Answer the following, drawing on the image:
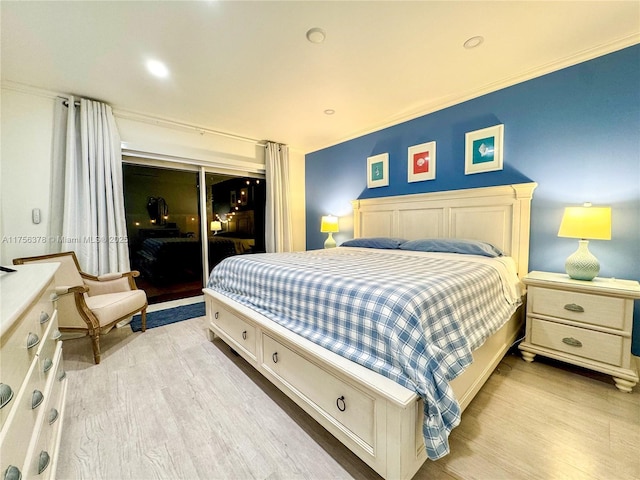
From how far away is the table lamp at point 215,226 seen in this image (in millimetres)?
3981

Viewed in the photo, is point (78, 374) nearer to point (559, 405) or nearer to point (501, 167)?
point (559, 405)

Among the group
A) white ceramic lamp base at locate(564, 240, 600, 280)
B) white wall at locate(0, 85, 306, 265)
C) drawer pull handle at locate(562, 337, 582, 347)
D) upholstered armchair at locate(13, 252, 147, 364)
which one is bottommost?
drawer pull handle at locate(562, 337, 582, 347)

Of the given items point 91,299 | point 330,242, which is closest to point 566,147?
point 330,242

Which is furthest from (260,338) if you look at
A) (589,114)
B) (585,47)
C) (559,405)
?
(585,47)

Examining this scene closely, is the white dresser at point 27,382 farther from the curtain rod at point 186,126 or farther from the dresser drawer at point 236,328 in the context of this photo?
the curtain rod at point 186,126

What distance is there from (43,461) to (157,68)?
8.77 ft

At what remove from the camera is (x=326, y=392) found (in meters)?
1.28

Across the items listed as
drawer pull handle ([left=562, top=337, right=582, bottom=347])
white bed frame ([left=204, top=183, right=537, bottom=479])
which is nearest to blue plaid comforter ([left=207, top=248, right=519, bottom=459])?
white bed frame ([left=204, top=183, right=537, bottom=479])

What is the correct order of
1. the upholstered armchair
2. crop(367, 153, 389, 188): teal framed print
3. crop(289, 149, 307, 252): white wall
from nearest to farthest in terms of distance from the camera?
the upholstered armchair → crop(367, 153, 389, 188): teal framed print → crop(289, 149, 307, 252): white wall

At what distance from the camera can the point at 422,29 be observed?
1.84 metres

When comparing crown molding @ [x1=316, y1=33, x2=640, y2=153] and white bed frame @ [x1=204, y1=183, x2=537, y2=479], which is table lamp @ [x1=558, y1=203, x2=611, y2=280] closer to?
white bed frame @ [x1=204, y1=183, x2=537, y2=479]

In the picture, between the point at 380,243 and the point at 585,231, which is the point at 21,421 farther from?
the point at 585,231

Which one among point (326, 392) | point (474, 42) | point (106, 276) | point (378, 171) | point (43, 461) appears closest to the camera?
point (43, 461)

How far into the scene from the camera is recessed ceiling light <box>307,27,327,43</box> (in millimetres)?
1839
